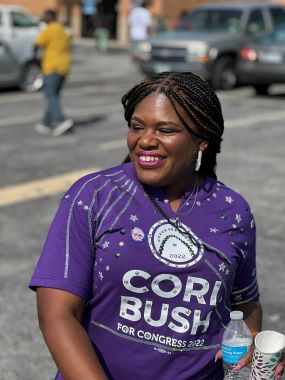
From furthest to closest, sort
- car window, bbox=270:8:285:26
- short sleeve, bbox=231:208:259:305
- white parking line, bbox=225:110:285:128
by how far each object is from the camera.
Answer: car window, bbox=270:8:285:26 → white parking line, bbox=225:110:285:128 → short sleeve, bbox=231:208:259:305

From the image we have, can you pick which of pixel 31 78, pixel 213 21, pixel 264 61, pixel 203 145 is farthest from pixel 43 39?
pixel 203 145

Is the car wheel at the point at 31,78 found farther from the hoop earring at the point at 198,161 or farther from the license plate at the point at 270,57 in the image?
the hoop earring at the point at 198,161

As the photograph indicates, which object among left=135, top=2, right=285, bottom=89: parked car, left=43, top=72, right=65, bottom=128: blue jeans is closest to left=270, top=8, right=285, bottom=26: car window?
left=135, top=2, right=285, bottom=89: parked car

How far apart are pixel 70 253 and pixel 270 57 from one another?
14.0 metres

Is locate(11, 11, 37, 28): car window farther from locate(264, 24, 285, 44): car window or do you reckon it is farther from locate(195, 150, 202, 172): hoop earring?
locate(195, 150, 202, 172): hoop earring

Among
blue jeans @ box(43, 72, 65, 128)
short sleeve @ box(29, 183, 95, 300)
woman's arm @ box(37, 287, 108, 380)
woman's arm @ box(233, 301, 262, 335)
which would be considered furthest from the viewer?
blue jeans @ box(43, 72, 65, 128)

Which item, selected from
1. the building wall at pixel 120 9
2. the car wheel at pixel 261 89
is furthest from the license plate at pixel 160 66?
the building wall at pixel 120 9

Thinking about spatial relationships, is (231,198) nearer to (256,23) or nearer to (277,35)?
(277,35)

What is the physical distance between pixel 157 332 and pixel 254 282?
46 centimetres

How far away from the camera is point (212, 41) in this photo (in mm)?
16422

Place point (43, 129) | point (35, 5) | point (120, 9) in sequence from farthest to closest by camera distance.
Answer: point (35, 5)
point (120, 9)
point (43, 129)

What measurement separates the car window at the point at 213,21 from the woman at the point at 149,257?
15455 millimetres

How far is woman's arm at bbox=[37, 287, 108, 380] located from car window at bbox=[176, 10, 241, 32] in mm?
15762

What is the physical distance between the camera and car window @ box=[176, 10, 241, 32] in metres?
17.2
